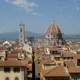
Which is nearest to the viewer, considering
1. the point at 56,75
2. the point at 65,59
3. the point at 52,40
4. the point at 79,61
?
the point at 56,75

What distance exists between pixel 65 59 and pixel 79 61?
28.9 ft

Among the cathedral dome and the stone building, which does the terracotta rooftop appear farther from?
the cathedral dome

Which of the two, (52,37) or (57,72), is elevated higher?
(52,37)

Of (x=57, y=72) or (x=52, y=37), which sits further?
(x=52, y=37)

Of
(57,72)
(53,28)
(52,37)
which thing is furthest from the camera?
(53,28)

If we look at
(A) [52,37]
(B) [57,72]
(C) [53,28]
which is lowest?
(B) [57,72]

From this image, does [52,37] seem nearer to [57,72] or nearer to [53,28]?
[53,28]

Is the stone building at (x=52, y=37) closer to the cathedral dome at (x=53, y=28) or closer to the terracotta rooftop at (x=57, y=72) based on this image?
the cathedral dome at (x=53, y=28)

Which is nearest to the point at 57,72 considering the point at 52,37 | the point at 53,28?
the point at 52,37

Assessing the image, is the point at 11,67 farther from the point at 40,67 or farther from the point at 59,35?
the point at 59,35

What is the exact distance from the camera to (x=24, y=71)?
36.0m

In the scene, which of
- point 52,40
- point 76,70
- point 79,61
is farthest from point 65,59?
point 52,40

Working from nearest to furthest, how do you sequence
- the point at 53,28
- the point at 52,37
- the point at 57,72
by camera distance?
the point at 57,72
the point at 52,37
the point at 53,28

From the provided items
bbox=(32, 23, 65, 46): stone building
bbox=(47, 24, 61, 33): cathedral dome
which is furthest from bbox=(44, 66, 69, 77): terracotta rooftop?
bbox=(47, 24, 61, 33): cathedral dome
